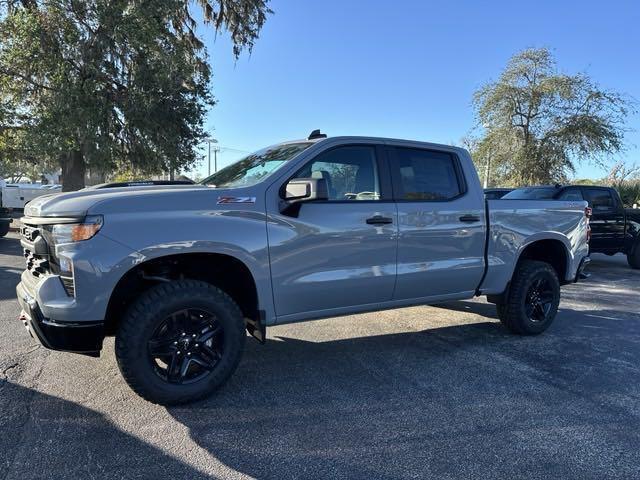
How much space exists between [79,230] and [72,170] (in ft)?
54.8

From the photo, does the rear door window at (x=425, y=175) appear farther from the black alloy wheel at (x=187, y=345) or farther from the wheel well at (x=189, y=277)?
the black alloy wheel at (x=187, y=345)

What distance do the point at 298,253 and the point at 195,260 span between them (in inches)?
31.1

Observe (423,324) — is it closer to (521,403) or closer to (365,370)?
(365,370)

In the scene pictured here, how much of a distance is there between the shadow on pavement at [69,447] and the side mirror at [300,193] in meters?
1.89

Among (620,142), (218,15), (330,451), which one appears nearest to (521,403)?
(330,451)

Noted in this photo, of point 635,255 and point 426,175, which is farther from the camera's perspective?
point 635,255

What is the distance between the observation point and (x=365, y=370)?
14.3 feet

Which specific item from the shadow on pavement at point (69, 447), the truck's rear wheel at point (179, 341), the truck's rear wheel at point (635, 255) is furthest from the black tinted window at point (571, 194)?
the shadow on pavement at point (69, 447)

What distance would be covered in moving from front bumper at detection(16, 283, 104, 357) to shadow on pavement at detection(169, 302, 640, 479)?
2.59ft

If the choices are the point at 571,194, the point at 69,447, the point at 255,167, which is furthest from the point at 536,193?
the point at 69,447

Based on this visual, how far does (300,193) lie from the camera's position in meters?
3.75

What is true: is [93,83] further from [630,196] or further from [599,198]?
[630,196]

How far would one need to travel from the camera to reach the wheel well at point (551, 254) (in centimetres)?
571

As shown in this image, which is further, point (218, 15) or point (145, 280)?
point (218, 15)
